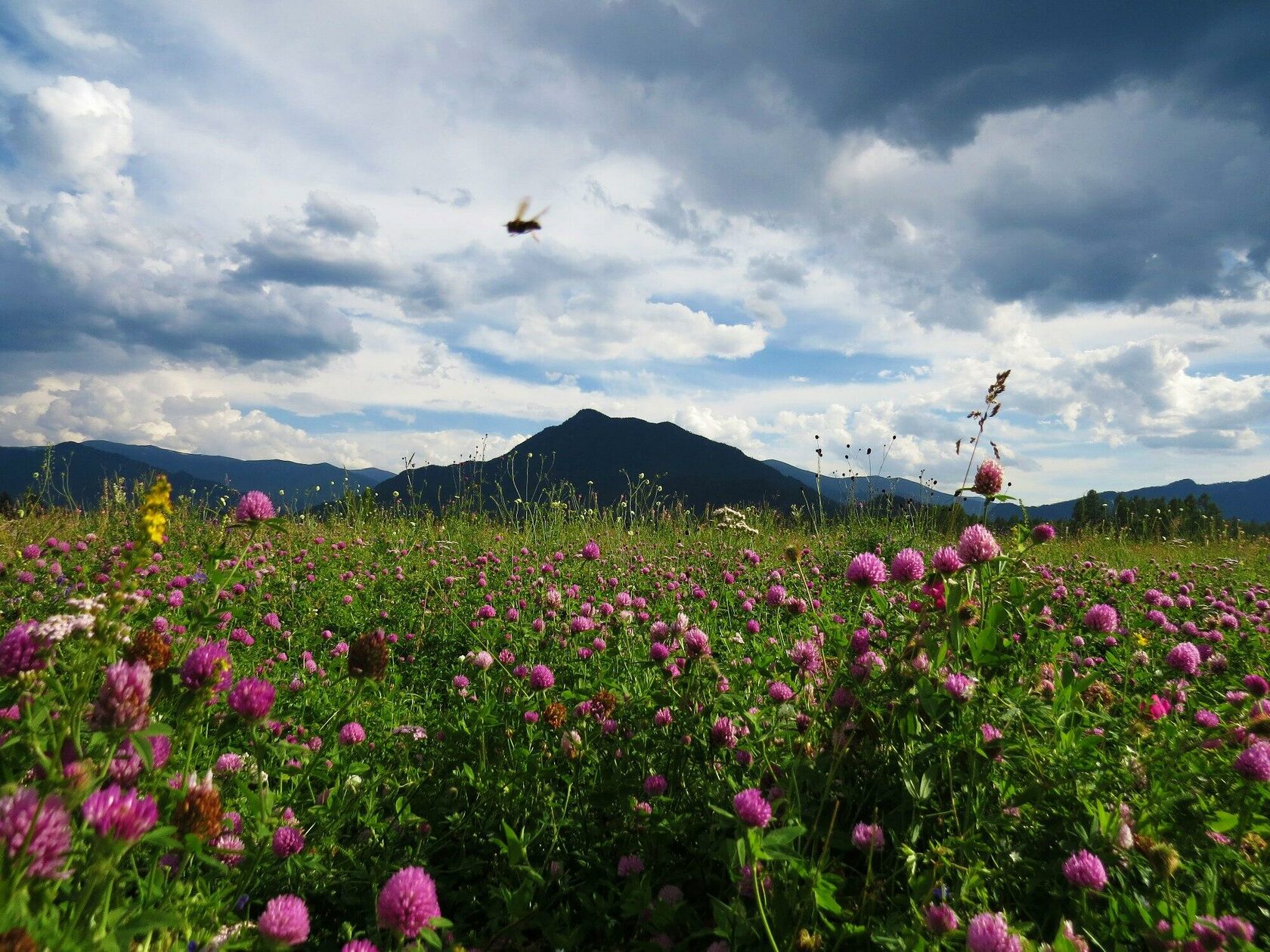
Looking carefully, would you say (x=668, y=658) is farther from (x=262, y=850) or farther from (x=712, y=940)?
(x=262, y=850)

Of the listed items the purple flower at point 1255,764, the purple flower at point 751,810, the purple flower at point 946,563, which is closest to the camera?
the purple flower at point 751,810

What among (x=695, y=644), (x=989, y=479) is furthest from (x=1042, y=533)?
(x=695, y=644)

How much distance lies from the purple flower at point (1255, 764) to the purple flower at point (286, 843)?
2.72 metres

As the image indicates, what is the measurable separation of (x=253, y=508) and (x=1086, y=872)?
280 cm

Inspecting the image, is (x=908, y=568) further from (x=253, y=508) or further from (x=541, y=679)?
(x=253, y=508)

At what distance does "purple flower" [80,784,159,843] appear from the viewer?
3.59 ft

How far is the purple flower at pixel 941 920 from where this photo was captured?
4.76ft

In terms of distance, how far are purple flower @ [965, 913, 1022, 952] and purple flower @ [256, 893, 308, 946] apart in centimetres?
140

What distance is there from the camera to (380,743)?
9.78 feet

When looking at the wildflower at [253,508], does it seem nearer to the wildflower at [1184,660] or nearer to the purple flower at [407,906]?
the purple flower at [407,906]

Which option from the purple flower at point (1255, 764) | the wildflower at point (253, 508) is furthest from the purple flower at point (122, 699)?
the purple flower at point (1255, 764)

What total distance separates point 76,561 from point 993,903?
6.59 meters

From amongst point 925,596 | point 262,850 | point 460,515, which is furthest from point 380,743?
point 460,515

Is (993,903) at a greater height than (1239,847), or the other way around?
(1239,847)
